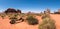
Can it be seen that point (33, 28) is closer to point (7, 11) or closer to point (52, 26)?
point (52, 26)

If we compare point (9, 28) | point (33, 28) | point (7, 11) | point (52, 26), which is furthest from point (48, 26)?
point (7, 11)

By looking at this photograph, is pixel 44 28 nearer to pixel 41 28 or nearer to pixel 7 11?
pixel 41 28

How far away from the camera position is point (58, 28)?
48.4 feet

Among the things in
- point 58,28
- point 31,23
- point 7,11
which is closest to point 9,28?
point 31,23

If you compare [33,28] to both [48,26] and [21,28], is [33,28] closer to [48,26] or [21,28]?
[21,28]

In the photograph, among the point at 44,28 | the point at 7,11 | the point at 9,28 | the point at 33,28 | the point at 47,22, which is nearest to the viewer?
the point at 44,28

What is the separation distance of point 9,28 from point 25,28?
101 inches

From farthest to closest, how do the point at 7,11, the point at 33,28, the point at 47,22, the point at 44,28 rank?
the point at 7,11
the point at 33,28
the point at 47,22
the point at 44,28

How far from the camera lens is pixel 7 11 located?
282 feet

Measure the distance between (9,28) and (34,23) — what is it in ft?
12.4

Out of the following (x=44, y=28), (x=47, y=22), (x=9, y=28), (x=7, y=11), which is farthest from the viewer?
(x=7, y=11)

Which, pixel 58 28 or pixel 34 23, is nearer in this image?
pixel 58 28

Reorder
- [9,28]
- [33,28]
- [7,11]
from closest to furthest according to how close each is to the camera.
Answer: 1. [33,28]
2. [9,28]
3. [7,11]

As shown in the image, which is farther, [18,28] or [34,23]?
[34,23]
